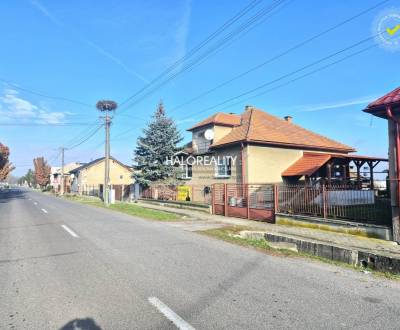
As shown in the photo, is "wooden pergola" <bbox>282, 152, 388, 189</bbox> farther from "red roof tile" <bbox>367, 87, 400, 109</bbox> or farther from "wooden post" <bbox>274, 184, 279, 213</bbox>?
"red roof tile" <bbox>367, 87, 400, 109</bbox>

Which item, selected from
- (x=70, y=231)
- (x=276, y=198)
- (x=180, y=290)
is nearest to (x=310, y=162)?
(x=276, y=198)

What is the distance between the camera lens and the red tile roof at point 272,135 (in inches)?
887

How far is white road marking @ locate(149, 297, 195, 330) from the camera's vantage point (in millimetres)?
3875

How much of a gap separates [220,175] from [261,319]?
20647mm

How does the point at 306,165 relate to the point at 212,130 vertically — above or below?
below

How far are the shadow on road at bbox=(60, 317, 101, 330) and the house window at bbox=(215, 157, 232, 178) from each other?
65.3 feet

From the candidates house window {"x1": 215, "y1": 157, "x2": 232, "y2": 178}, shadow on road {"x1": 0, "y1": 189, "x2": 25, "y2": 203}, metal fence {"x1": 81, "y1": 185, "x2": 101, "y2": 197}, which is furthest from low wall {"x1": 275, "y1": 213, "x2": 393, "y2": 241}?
metal fence {"x1": 81, "y1": 185, "x2": 101, "y2": 197}

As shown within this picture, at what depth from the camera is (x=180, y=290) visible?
5.23m

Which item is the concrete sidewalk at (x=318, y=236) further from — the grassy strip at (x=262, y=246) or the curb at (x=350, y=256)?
the grassy strip at (x=262, y=246)

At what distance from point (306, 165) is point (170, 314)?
62.0 ft

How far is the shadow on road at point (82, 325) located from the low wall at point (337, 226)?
351 inches

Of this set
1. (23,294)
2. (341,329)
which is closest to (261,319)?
(341,329)

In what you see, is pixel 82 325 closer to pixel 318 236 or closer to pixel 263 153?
pixel 318 236

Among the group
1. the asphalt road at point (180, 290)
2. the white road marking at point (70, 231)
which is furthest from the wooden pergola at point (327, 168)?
the white road marking at point (70, 231)
